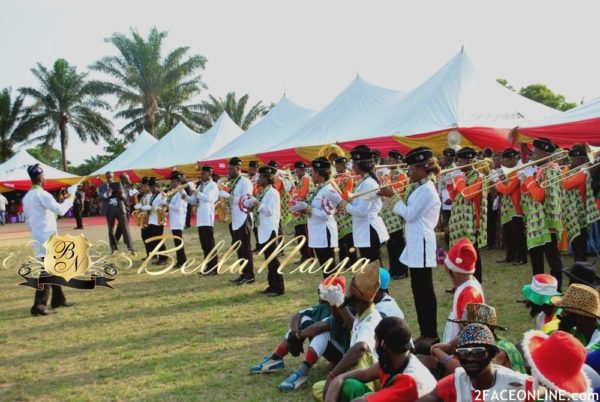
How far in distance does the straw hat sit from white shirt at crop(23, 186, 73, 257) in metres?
6.34

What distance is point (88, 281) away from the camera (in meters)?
8.91

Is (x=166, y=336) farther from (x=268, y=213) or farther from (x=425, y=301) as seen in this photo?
(x=425, y=301)

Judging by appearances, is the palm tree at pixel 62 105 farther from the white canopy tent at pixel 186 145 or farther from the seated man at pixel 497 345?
the seated man at pixel 497 345

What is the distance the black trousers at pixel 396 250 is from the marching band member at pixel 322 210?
2.15 meters

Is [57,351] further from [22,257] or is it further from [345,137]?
[345,137]

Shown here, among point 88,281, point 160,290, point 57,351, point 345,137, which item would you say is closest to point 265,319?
point 57,351

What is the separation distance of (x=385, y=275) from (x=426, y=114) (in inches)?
388

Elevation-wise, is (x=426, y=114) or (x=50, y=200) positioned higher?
(x=426, y=114)

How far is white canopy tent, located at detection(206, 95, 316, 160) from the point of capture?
789 inches

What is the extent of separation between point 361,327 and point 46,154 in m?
44.1

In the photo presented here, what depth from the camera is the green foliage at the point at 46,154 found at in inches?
1645

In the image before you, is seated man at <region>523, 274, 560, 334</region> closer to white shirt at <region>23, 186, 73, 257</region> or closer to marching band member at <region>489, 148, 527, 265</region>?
marching band member at <region>489, 148, 527, 265</region>

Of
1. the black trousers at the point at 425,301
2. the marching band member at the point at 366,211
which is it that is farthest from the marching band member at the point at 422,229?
the marching band member at the point at 366,211

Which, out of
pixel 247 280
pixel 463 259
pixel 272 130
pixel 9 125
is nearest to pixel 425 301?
pixel 463 259
